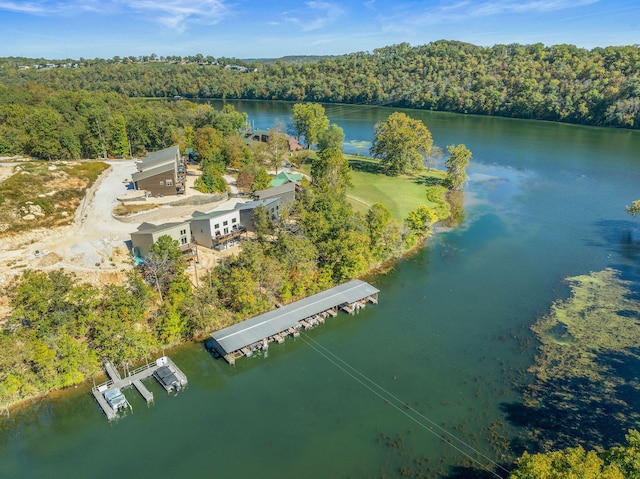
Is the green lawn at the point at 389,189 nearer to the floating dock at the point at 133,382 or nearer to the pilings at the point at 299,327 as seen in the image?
the pilings at the point at 299,327

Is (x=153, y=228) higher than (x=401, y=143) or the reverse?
the reverse

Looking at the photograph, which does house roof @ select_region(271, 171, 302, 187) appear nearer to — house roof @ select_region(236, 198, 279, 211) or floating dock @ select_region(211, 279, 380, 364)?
house roof @ select_region(236, 198, 279, 211)

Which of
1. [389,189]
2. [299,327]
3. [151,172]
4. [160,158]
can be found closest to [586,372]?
[299,327]

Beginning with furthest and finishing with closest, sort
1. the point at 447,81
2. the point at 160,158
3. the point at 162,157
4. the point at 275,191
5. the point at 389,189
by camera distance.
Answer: the point at 447,81
the point at 389,189
the point at 162,157
the point at 160,158
the point at 275,191

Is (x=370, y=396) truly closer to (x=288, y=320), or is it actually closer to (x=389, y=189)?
→ (x=288, y=320)

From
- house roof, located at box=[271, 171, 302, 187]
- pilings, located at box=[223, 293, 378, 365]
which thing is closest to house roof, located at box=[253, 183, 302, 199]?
house roof, located at box=[271, 171, 302, 187]

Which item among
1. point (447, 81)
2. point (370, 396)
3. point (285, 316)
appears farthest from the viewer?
point (447, 81)
